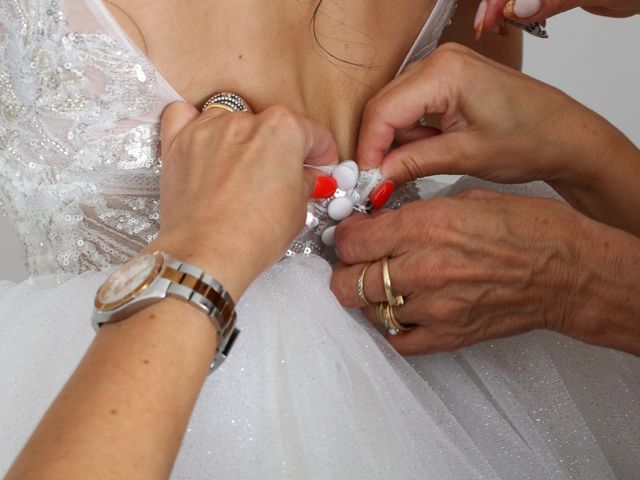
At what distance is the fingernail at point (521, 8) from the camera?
97 cm

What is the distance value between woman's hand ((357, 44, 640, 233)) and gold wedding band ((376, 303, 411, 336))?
148 millimetres

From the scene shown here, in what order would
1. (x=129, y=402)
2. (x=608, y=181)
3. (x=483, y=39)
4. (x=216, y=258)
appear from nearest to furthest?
(x=129, y=402) → (x=216, y=258) → (x=608, y=181) → (x=483, y=39)

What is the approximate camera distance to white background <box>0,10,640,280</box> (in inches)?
76.0

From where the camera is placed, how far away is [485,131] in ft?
3.10

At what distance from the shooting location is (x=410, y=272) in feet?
2.80

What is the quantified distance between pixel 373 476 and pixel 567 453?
0.25 meters

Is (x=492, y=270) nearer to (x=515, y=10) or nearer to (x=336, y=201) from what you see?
(x=336, y=201)

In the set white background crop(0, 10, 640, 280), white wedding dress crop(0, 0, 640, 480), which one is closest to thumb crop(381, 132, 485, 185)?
white wedding dress crop(0, 0, 640, 480)

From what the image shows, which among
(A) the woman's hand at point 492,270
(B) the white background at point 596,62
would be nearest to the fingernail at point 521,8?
(A) the woman's hand at point 492,270

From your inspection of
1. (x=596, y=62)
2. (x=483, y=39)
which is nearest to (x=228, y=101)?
(x=483, y=39)

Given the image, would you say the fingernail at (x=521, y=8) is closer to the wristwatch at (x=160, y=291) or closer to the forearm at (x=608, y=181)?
the forearm at (x=608, y=181)

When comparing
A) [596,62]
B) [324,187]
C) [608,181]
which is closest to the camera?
[324,187]

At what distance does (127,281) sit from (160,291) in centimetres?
3

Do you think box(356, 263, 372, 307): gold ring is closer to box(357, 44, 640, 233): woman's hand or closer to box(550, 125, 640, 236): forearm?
box(357, 44, 640, 233): woman's hand
